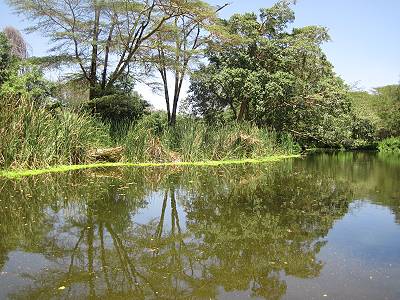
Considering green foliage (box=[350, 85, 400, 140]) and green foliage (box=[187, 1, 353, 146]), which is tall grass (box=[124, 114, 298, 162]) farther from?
green foliage (box=[350, 85, 400, 140])

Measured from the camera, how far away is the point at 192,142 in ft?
55.8

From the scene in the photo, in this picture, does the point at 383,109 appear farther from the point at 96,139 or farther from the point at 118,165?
the point at 96,139

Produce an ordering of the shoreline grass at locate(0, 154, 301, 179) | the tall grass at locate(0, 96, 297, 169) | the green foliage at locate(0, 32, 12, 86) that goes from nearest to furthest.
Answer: the shoreline grass at locate(0, 154, 301, 179) → the tall grass at locate(0, 96, 297, 169) → the green foliage at locate(0, 32, 12, 86)

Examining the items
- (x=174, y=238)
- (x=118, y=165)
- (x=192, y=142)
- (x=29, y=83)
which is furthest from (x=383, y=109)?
(x=174, y=238)

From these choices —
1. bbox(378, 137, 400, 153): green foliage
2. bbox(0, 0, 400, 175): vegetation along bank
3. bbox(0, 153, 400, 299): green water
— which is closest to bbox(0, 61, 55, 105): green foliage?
bbox(0, 0, 400, 175): vegetation along bank

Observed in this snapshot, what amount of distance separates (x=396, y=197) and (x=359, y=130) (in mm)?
→ 27971

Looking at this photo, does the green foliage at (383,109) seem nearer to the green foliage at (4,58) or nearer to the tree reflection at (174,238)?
the green foliage at (4,58)

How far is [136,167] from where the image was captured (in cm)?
1498

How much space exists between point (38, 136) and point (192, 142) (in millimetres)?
6420

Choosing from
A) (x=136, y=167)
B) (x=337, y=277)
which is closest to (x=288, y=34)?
(x=136, y=167)

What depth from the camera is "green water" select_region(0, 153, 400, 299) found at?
4055 millimetres

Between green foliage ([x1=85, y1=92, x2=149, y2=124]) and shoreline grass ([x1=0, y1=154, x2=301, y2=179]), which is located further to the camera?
green foliage ([x1=85, y1=92, x2=149, y2=124])

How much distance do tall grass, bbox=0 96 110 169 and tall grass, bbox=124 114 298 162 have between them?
195 cm

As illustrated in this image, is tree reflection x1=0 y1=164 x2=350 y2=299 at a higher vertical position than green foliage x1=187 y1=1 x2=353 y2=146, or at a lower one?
lower
